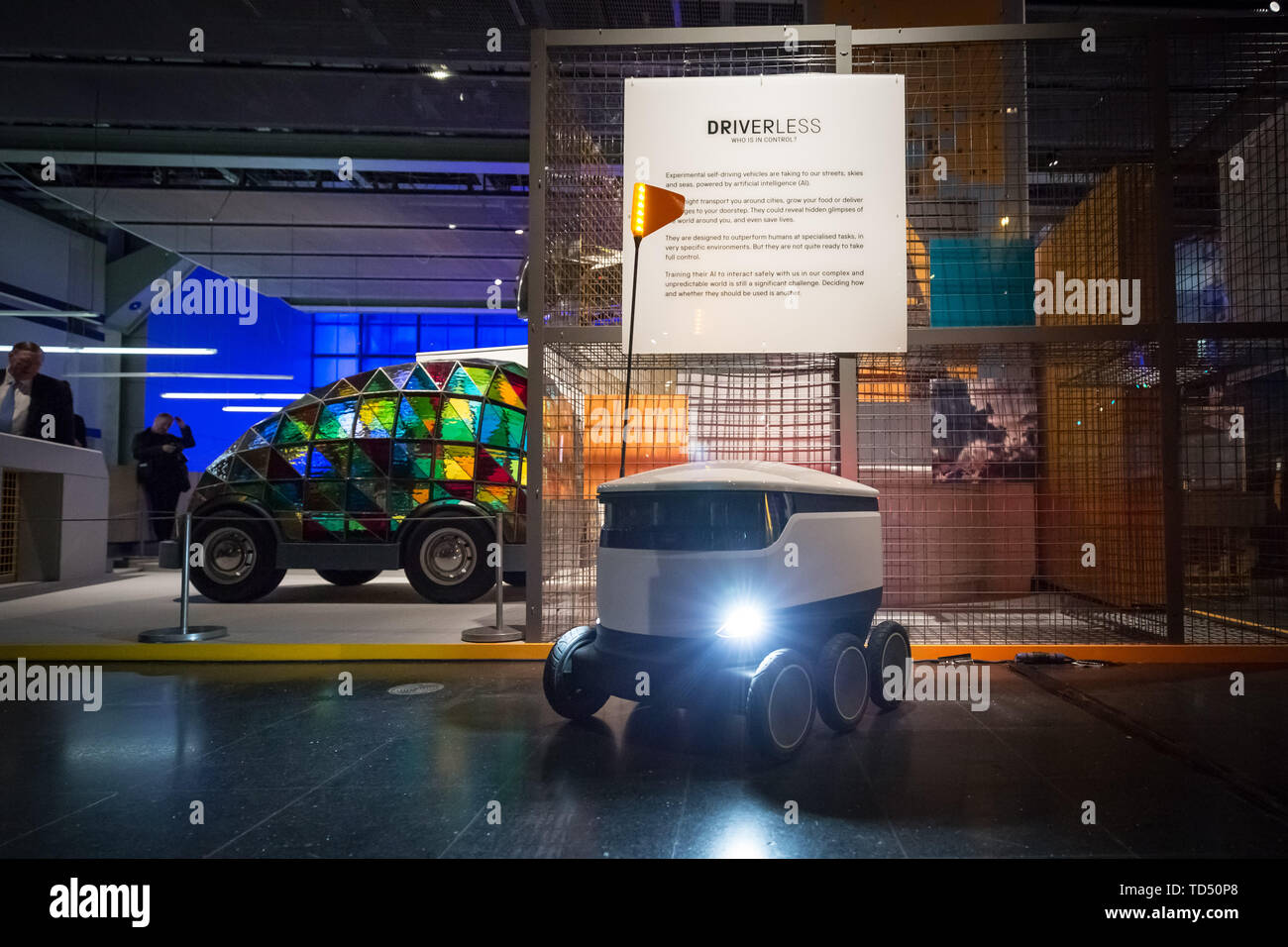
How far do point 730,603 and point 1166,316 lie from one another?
12.2ft

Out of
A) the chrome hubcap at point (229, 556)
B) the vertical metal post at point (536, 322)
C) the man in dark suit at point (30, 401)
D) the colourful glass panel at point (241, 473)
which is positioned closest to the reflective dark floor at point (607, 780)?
the vertical metal post at point (536, 322)

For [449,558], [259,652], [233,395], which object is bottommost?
[259,652]

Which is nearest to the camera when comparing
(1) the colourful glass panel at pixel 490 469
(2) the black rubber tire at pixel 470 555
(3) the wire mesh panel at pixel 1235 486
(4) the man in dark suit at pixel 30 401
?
(3) the wire mesh panel at pixel 1235 486

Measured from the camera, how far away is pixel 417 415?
655cm

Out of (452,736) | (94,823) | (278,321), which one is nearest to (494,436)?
(452,736)

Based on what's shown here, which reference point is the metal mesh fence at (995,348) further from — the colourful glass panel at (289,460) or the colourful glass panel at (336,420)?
the colourful glass panel at (289,460)

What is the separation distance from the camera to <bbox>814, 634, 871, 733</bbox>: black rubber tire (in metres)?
2.87

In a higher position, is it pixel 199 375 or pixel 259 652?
pixel 199 375

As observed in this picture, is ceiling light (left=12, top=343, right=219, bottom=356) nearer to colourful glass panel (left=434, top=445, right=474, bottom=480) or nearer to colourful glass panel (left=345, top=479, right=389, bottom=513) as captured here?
colourful glass panel (left=345, top=479, right=389, bottom=513)

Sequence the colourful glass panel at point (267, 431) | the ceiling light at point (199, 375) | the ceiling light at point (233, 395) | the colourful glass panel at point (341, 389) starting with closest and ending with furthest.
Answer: the colourful glass panel at point (267, 431)
the colourful glass panel at point (341, 389)
the ceiling light at point (199, 375)
the ceiling light at point (233, 395)

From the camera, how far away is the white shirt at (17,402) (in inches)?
315

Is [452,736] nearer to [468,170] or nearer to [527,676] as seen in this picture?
[527,676]

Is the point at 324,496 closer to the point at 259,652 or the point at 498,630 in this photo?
the point at 259,652

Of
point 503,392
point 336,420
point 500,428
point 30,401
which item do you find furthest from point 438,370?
point 30,401
